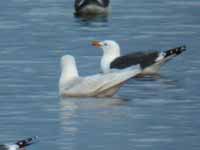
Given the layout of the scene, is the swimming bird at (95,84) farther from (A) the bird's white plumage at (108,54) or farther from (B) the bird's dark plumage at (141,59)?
(A) the bird's white plumage at (108,54)

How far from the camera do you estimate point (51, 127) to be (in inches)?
783

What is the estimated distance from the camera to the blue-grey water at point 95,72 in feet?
63.2

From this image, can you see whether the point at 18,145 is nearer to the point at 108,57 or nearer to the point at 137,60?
the point at 137,60

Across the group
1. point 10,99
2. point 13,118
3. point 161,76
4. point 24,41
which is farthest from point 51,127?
point 24,41

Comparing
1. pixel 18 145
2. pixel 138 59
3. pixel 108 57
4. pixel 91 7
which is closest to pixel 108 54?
pixel 108 57

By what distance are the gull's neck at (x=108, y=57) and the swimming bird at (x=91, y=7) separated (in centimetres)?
1029

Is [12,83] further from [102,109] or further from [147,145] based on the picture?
[147,145]

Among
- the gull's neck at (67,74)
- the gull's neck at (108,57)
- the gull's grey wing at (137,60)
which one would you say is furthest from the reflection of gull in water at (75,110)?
the gull's neck at (108,57)

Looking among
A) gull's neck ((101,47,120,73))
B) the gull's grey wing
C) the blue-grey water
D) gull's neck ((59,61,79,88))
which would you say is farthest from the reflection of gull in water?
gull's neck ((101,47,120,73))

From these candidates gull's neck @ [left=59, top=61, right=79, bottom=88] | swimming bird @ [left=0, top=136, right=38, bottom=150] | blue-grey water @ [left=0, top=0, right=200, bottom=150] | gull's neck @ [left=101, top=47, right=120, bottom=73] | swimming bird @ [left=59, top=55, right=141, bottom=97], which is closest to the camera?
swimming bird @ [left=0, top=136, right=38, bottom=150]

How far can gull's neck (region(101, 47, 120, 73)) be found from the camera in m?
25.2

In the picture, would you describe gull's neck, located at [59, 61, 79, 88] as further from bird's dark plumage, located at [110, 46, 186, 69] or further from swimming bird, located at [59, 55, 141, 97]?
bird's dark plumage, located at [110, 46, 186, 69]

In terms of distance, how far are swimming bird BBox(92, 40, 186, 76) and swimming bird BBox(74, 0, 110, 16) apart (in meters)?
10.3

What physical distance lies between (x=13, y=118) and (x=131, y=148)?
275cm
